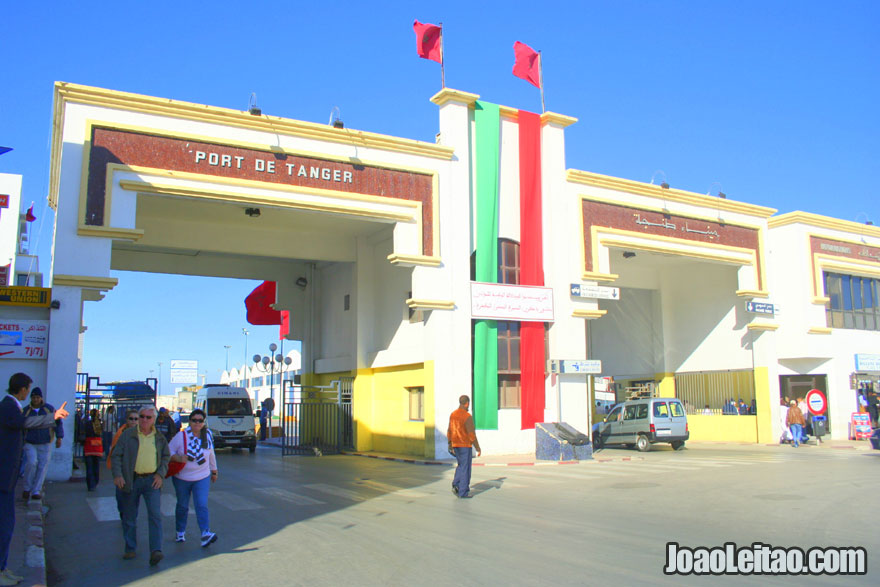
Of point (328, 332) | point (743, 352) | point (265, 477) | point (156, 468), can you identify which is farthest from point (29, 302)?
point (743, 352)

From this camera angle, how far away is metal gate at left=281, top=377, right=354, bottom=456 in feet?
87.2

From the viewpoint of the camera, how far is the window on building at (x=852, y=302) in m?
31.2

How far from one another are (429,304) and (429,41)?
29.5ft

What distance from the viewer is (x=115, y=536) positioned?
9688mm

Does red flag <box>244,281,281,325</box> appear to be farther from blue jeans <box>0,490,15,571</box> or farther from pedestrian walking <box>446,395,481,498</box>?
blue jeans <box>0,490,15,571</box>

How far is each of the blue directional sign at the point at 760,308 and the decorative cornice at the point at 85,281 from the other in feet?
75.5

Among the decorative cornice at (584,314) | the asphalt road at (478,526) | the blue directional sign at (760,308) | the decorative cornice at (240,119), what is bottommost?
the asphalt road at (478,526)

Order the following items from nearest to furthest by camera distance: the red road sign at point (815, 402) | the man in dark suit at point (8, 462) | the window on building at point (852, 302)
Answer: the man in dark suit at point (8, 462), the red road sign at point (815, 402), the window on building at point (852, 302)

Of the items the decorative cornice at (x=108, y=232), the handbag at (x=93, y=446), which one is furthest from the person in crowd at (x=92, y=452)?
the decorative cornice at (x=108, y=232)

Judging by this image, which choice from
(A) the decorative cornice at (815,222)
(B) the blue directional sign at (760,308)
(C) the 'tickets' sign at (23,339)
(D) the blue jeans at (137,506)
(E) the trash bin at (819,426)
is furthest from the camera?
(A) the decorative cornice at (815,222)

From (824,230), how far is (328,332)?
847 inches

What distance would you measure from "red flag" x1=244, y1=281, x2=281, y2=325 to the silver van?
17.2 meters

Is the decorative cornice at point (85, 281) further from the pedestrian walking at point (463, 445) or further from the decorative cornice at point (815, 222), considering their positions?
the decorative cornice at point (815, 222)

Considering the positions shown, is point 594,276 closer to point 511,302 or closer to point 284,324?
point 511,302
